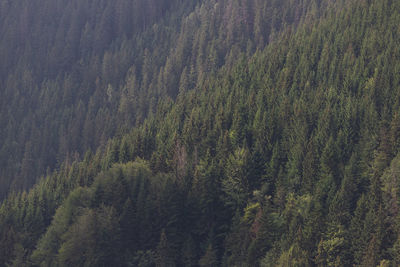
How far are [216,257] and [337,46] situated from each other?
60.6 meters

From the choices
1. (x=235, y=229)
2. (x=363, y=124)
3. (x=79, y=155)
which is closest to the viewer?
(x=235, y=229)

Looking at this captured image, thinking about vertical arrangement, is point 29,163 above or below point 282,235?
below

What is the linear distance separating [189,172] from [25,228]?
28351 mm

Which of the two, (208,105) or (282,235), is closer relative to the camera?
(282,235)

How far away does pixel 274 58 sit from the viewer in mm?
123938

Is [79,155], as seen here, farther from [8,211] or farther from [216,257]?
[216,257]

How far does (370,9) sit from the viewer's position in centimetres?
12419

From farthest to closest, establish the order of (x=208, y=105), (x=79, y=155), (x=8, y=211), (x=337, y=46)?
(x=79, y=155)
(x=337, y=46)
(x=208, y=105)
(x=8, y=211)

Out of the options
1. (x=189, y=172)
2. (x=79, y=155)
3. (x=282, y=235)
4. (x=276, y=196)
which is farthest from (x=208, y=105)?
(x=79, y=155)

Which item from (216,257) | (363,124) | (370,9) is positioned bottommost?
(216,257)

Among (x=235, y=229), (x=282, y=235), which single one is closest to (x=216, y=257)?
(x=235, y=229)

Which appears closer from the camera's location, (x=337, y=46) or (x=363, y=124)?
(x=363, y=124)

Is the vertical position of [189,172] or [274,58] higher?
[274,58]

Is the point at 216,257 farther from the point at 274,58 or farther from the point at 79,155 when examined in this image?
the point at 79,155
